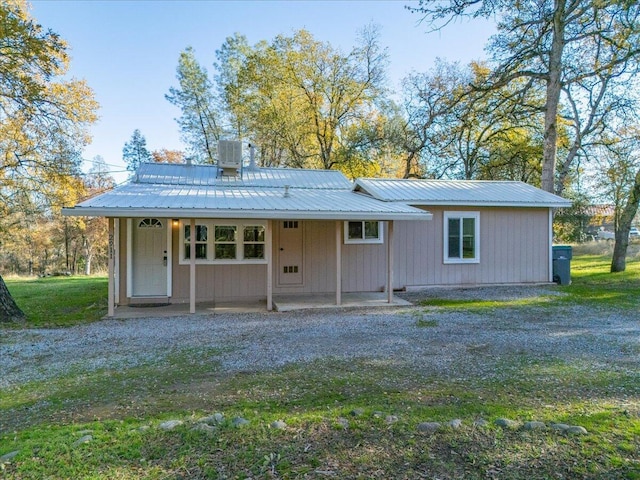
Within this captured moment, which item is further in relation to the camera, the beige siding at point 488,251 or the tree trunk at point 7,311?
the beige siding at point 488,251

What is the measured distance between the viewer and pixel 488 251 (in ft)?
35.7

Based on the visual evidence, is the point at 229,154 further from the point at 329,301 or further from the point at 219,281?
the point at 329,301

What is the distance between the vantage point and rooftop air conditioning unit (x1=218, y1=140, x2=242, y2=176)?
38.1 ft

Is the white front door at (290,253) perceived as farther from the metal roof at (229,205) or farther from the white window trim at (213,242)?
the metal roof at (229,205)

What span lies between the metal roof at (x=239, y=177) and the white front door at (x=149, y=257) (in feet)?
6.78

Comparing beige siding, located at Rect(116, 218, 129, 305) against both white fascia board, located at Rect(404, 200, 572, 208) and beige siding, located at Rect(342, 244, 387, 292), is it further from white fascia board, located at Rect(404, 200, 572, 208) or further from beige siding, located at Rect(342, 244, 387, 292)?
white fascia board, located at Rect(404, 200, 572, 208)

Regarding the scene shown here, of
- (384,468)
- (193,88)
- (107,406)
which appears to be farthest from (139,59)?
(384,468)

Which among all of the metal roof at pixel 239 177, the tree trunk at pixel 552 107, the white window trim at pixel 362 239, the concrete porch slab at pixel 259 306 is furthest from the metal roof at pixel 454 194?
the tree trunk at pixel 552 107

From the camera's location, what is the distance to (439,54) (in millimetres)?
20812

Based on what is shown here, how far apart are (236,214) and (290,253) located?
2647mm

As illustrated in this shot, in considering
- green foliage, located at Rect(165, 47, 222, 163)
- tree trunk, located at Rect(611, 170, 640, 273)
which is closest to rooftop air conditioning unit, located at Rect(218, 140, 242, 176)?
tree trunk, located at Rect(611, 170, 640, 273)

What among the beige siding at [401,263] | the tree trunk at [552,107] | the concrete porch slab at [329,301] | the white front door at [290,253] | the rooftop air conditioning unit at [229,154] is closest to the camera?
the concrete porch slab at [329,301]

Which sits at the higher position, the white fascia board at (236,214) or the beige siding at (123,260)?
the white fascia board at (236,214)

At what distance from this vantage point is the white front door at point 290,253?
9.67 metres
